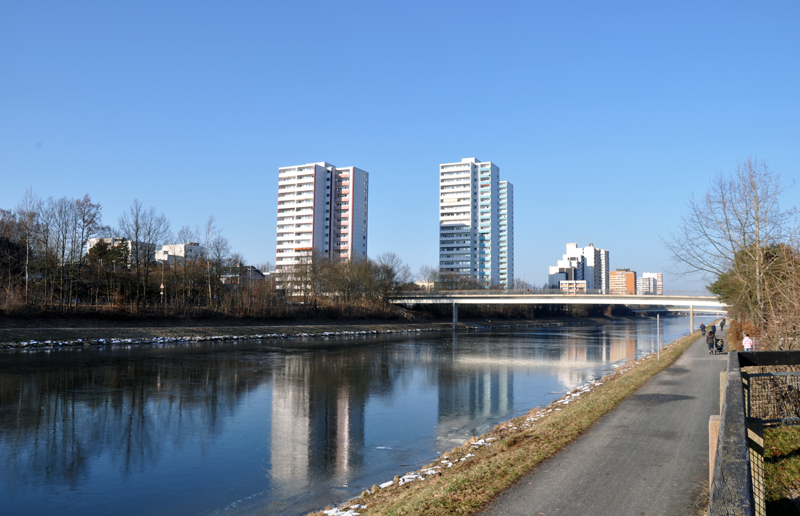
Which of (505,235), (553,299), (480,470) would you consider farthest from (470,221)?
(480,470)

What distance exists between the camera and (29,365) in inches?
1245

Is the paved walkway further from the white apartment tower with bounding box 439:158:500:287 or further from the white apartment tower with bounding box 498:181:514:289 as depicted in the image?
the white apartment tower with bounding box 498:181:514:289

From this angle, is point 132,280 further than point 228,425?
Yes

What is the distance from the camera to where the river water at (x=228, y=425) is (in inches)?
449

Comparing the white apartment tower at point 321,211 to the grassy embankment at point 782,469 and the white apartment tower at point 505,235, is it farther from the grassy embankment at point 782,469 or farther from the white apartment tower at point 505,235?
the grassy embankment at point 782,469

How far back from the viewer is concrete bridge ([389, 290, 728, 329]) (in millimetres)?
75500

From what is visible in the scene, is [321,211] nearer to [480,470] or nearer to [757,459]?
[480,470]

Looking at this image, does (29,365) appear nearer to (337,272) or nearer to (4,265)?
(4,265)

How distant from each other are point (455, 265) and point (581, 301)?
99.9 m

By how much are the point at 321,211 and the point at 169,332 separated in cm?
10724

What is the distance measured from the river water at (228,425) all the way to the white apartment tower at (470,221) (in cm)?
14670

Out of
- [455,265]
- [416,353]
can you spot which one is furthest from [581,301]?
[455,265]

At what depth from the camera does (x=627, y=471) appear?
9.34 metres

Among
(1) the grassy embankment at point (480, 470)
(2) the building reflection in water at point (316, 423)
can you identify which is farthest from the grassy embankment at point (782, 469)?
(2) the building reflection in water at point (316, 423)
